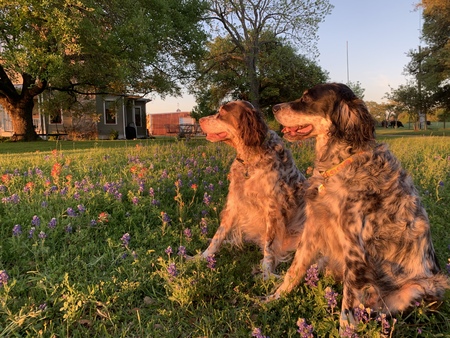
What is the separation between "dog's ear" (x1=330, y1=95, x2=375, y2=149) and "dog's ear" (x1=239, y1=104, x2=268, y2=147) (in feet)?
4.09

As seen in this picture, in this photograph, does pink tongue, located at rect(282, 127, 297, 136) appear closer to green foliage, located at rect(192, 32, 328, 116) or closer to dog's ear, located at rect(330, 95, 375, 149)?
dog's ear, located at rect(330, 95, 375, 149)

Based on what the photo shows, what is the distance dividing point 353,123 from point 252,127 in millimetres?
1460

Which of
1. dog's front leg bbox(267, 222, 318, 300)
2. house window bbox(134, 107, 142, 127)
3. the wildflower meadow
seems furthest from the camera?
house window bbox(134, 107, 142, 127)

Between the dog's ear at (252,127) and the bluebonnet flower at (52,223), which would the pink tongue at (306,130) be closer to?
the dog's ear at (252,127)

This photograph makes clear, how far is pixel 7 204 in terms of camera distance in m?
3.97

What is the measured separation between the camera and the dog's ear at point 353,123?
102 inches

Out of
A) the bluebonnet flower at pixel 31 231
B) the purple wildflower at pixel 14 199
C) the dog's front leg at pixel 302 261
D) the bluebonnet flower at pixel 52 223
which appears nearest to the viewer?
the dog's front leg at pixel 302 261

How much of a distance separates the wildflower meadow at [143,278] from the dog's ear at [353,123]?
3.70 feet

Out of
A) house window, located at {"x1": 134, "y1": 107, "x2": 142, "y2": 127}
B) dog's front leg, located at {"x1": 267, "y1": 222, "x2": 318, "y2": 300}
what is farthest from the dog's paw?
house window, located at {"x1": 134, "y1": 107, "x2": 142, "y2": 127}

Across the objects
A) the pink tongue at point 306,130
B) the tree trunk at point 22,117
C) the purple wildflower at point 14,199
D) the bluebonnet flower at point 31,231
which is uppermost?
the tree trunk at point 22,117

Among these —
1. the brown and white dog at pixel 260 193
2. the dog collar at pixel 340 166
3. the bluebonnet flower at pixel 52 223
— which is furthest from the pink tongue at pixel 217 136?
the bluebonnet flower at pixel 52 223

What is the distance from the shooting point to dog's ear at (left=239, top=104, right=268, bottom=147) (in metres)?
3.85

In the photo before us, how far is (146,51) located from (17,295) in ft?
50.5

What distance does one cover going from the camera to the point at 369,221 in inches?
92.9
